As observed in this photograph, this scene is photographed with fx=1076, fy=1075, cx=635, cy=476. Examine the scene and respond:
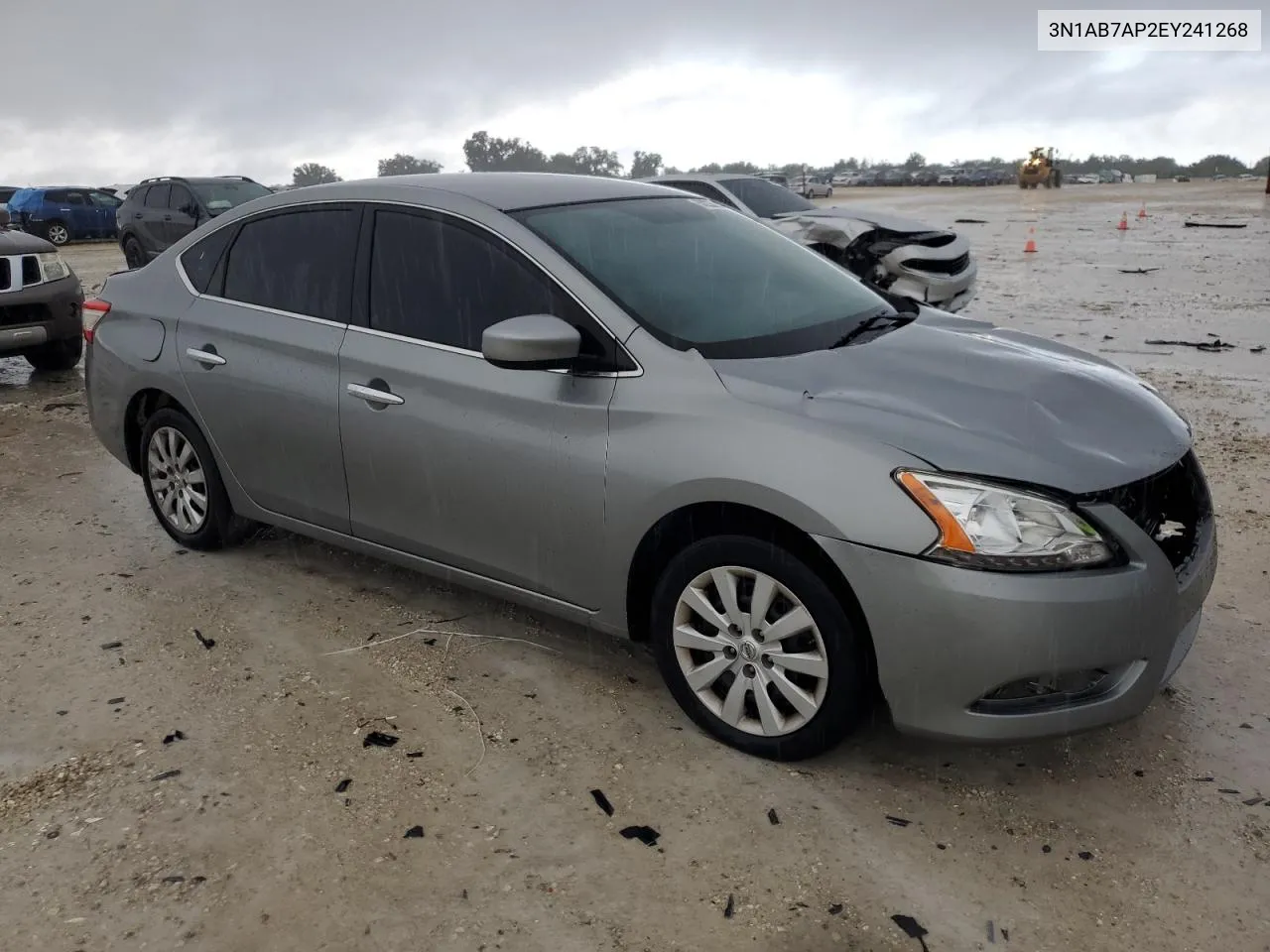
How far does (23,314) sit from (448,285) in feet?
20.7

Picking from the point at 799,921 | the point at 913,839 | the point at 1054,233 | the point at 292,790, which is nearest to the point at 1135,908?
the point at 913,839

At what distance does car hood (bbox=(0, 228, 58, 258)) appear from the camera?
845 centimetres

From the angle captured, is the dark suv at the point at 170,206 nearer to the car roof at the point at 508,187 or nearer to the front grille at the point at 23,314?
the front grille at the point at 23,314

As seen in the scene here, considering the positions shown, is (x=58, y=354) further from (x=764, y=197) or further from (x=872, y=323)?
(x=872, y=323)

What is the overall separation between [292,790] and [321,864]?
1.27 feet

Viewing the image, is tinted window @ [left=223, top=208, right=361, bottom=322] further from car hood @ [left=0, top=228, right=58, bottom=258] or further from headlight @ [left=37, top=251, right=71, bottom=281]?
headlight @ [left=37, top=251, right=71, bottom=281]

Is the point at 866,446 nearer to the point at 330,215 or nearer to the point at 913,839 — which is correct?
the point at 913,839

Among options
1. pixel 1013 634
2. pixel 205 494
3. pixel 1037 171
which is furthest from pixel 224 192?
pixel 1037 171

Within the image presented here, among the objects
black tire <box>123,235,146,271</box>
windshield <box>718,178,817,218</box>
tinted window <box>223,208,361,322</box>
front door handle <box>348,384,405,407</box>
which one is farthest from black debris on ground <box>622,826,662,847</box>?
black tire <box>123,235,146,271</box>

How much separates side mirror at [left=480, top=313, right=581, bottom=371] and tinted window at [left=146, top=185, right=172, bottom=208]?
690 inches

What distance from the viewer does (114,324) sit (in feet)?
16.2

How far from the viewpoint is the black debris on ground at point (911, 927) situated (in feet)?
8.14

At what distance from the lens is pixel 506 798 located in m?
3.03

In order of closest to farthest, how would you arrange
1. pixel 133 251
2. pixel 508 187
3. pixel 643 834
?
pixel 643 834 → pixel 508 187 → pixel 133 251
